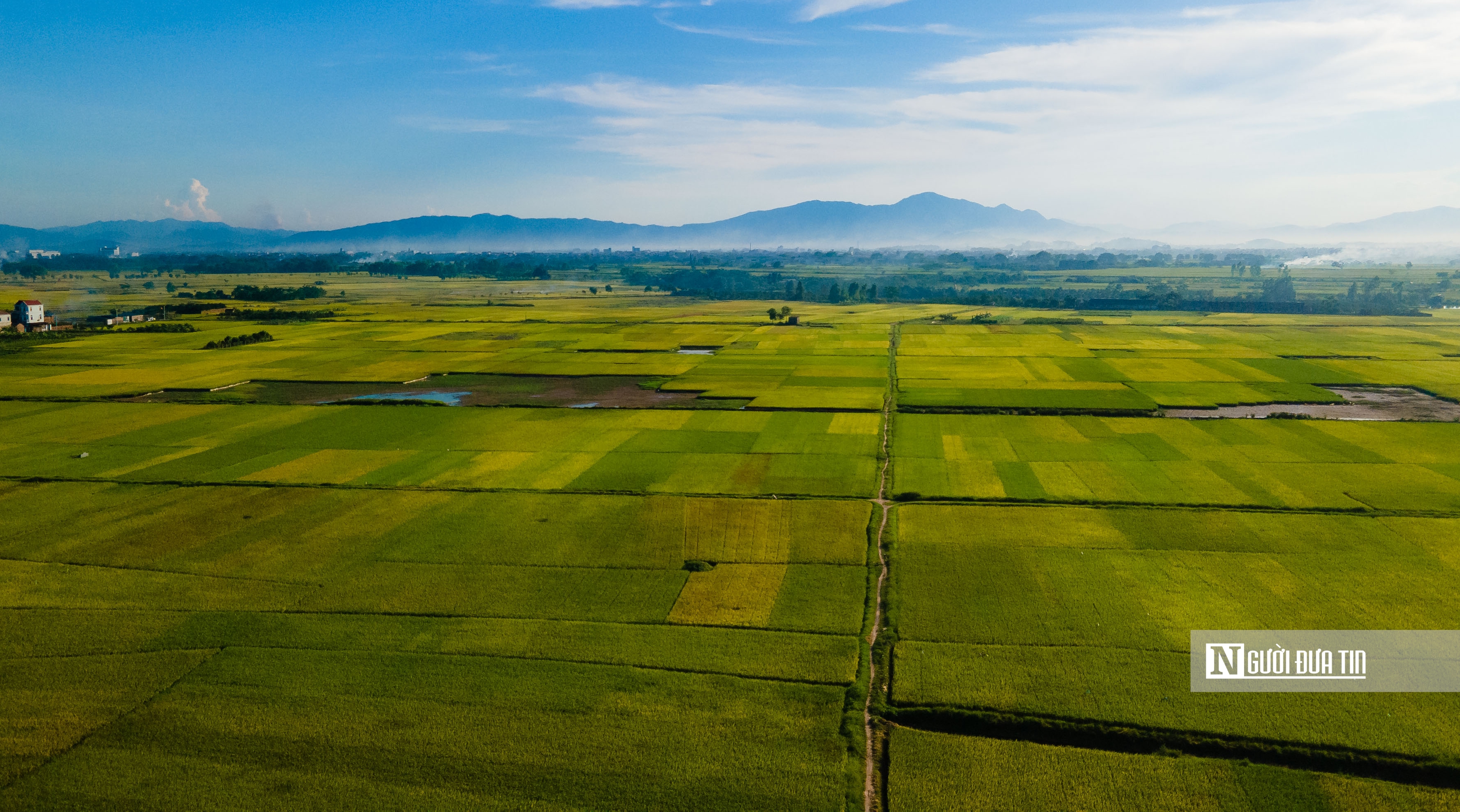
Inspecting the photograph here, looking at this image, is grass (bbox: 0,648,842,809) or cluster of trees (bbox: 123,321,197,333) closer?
grass (bbox: 0,648,842,809)

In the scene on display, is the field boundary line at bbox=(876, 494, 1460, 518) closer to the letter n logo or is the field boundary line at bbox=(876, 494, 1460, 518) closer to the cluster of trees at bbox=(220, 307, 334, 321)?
the letter n logo

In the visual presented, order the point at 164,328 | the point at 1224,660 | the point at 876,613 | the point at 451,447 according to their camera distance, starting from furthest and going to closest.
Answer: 1. the point at 164,328
2. the point at 451,447
3. the point at 876,613
4. the point at 1224,660

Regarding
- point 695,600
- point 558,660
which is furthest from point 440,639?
point 695,600

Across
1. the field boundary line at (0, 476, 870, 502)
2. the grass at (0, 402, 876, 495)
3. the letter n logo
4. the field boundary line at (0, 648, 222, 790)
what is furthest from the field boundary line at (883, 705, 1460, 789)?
the field boundary line at (0, 648, 222, 790)

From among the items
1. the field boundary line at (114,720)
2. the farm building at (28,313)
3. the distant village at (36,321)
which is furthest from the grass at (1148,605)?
the farm building at (28,313)

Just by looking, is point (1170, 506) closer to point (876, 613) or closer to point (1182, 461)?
point (1182, 461)

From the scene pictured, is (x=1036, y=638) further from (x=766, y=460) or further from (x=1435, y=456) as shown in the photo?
(x=1435, y=456)

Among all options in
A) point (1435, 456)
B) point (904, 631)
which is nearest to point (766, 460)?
point (904, 631)

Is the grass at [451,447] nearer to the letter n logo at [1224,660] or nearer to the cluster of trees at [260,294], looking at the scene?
the letter n logo at [1224,660]
